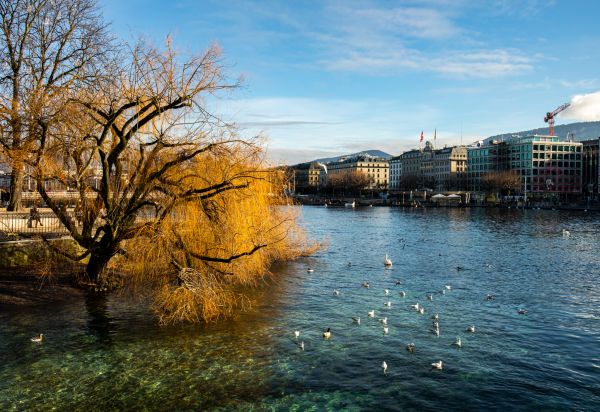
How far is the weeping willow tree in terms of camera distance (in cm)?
2242

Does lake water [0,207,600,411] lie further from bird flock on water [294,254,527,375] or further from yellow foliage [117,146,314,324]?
yellow foliage [117,146,314,324]

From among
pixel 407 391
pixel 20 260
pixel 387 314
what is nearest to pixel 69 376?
pixel 407 391

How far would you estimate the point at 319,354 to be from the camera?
19.1m

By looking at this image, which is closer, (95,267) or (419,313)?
(419,313)

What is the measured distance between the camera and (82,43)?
3622cm

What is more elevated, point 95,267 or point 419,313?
point 95,267

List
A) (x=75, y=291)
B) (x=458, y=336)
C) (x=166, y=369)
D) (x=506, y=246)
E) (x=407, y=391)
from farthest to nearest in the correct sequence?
(x=506, y=246)
(x=75, y=291)
(x=458, y=336)
(x=166, y=369)
(x=407, y=391)

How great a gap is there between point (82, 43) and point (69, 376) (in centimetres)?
2661

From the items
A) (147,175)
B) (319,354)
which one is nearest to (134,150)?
(147,175)

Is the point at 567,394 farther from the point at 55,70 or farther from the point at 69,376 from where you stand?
the point at 55,70

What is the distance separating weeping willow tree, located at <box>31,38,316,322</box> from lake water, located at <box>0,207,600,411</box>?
2000 millimetres

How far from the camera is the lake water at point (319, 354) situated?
15469 millimetres

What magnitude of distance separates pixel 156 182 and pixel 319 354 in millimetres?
10721

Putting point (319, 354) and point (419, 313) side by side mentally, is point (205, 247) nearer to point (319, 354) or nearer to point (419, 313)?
point (319, 354)
